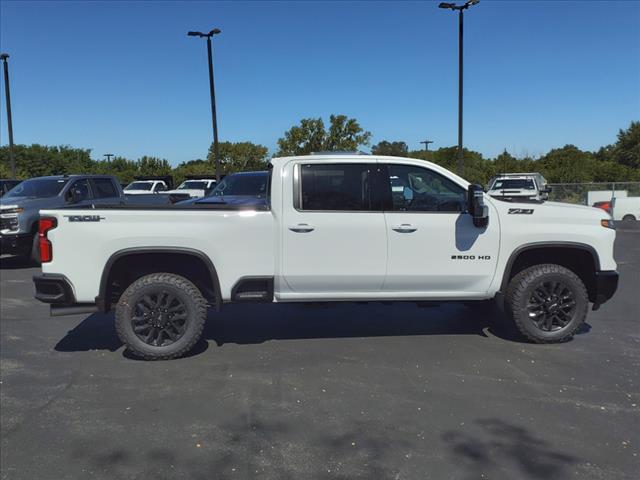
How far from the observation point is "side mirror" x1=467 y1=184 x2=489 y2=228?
4918mm

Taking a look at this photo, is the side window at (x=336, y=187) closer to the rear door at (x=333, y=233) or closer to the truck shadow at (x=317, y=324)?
the rear door at (x=333, y=233)

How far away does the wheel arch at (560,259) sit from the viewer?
5207 millimetres

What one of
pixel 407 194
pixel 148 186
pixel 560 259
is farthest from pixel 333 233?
pixel 148 186

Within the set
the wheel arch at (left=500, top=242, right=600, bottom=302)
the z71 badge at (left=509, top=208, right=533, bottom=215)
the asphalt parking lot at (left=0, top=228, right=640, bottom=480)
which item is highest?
the z71 badge at (left=509, top=208, right=533, bottom=215)

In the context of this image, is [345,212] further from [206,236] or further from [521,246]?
[521,246]

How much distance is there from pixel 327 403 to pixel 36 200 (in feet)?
29.4

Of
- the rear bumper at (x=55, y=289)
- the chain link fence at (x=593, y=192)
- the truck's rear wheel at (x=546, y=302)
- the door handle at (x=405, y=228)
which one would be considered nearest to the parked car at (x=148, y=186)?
the chain link fence at (x=593, y=192)

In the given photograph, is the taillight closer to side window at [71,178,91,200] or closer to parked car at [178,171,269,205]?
parked car at [178,171,269,205]

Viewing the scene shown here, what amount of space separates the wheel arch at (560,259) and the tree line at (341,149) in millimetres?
18255

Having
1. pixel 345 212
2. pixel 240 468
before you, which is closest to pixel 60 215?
pixel 345 212

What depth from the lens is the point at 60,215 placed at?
479 cm

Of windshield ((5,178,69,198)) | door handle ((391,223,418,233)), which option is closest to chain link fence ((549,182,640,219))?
door handle ((391,223,418,233))

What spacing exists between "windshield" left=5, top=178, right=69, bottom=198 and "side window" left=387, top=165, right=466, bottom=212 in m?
8.62

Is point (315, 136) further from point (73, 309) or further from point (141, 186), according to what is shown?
point (73, 309)
